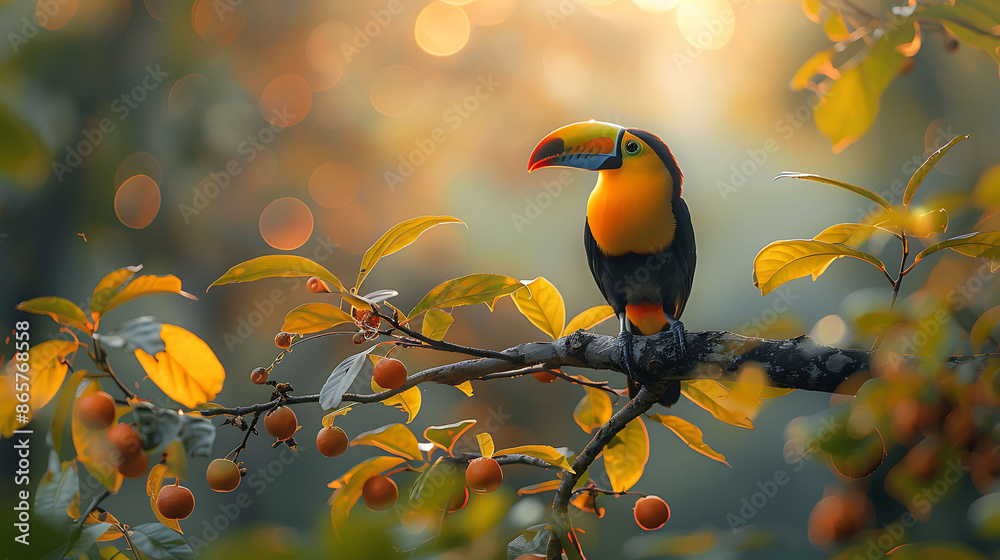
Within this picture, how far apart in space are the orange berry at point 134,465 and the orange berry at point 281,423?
15 cm

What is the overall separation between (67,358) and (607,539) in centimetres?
368

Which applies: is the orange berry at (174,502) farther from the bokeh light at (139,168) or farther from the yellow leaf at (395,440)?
the bokeh light at (139,168)

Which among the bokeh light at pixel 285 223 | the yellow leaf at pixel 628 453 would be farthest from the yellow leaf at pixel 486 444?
the bokeh light at pixel 285 223

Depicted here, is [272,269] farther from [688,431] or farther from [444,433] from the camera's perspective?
[688,431]

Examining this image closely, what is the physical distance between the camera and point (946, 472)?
53 centimetres

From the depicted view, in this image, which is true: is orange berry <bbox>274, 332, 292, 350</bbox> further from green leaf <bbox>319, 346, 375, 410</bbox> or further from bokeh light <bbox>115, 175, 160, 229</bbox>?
bokeh light <bbox>115, 175, 160, 229</bbox>

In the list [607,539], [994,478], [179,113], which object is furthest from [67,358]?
[607,539]

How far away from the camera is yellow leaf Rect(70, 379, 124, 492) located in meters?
0.57

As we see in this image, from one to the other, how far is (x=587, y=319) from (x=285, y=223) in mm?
3507

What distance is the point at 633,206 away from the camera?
1221 mm
